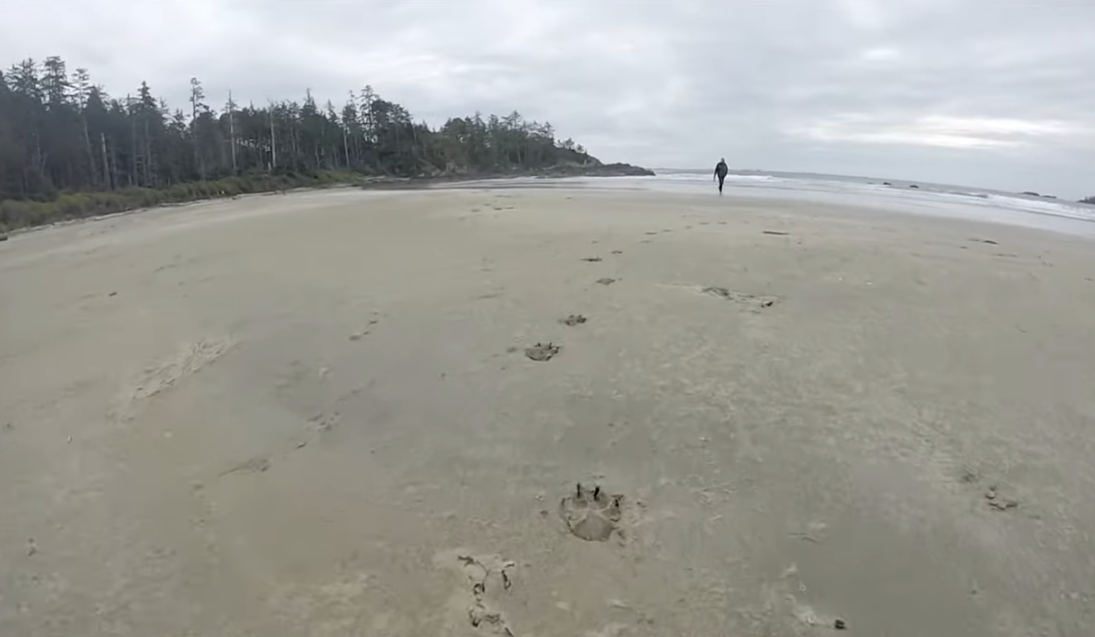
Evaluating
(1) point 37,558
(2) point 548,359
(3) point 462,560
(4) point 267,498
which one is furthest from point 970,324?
(1) point 37,558

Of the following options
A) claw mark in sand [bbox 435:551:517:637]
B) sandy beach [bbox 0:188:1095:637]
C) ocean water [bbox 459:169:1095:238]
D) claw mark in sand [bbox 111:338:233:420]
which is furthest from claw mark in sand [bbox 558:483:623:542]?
ocean water [bbox 459:169:1095:238]

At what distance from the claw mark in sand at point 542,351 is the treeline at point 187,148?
2451cm

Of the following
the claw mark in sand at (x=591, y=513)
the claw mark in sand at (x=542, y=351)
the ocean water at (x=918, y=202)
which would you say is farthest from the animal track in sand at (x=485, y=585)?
the ocean water at (x=918, y=202)

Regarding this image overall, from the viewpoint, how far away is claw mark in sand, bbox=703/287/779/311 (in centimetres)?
600

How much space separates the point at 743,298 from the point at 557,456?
3.09 m

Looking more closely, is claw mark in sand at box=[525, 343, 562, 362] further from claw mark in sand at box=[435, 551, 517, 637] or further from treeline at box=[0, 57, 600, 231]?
treeline at box=[0, 57, 600, 231]

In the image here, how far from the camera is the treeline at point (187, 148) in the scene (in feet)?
131

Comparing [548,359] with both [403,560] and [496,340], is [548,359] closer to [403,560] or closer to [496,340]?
[496,340]

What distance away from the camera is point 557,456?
378 centimetres

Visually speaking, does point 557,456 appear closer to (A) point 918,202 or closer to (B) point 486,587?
(B) point 486,587

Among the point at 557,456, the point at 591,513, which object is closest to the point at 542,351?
the point at 557,456

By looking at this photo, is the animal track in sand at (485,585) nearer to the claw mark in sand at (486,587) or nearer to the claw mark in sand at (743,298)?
the claw mark in sand at (486,587)

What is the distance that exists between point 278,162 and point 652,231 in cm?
7032

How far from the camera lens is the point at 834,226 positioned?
1196 cm
